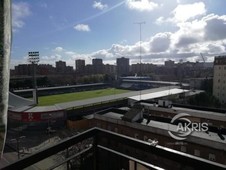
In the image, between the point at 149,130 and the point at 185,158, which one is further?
the point at 149,130

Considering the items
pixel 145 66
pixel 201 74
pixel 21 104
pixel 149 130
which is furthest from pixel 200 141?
pixel 145 66

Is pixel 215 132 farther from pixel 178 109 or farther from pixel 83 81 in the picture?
pixel 83 81

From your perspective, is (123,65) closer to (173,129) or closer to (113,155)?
(173,129)

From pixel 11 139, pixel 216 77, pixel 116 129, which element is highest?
pixel 216 77

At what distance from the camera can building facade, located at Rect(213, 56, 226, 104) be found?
24.0m

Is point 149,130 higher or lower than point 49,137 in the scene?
higher

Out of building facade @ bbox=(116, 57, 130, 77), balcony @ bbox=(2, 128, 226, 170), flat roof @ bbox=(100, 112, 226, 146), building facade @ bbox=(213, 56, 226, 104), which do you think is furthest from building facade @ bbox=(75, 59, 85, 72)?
balcony @ bbox=(2, 128, 226, 170)

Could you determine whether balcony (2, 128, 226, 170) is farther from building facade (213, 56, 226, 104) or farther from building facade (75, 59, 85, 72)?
building facade (75, 59, 85, 72)

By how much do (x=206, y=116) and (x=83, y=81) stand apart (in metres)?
30.4

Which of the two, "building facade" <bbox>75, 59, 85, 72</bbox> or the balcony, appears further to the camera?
"building facade" <bbox>75, 59, 85, 72</bbox>

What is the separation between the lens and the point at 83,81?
129 ft

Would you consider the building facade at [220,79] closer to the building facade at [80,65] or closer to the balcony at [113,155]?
the balcony at [113,155]

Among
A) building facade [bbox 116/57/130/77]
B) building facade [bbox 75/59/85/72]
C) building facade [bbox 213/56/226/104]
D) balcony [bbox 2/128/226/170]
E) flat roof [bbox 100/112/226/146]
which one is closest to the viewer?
balcony [bbox 2/128/226/170]

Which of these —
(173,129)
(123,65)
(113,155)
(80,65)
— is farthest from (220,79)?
(80,65)
